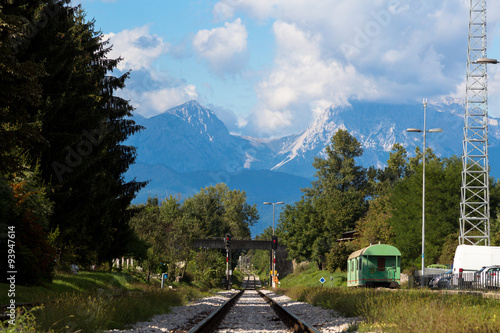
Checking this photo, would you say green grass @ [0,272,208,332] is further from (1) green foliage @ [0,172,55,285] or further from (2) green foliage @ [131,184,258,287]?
(2) green foliage @ [131,184,258,287]

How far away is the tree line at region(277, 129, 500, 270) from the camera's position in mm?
55656

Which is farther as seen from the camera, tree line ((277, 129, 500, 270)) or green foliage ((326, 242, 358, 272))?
green foliage ((326, 242, 358, 272))

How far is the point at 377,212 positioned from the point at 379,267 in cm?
3599

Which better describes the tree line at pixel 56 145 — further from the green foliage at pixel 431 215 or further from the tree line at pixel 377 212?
the tree line at pixel 377 212

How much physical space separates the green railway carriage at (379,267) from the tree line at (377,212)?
14187 mm

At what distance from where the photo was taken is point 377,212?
7412cm

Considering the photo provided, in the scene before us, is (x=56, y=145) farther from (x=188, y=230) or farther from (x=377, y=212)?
(x=377, y=212)

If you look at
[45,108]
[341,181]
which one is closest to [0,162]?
[45,108]

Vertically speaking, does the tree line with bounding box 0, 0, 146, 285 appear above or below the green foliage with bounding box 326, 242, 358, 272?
above

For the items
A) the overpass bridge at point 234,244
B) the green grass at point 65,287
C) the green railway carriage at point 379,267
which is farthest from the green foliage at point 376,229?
the green grass at point 65,287

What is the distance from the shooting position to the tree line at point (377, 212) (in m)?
55.7

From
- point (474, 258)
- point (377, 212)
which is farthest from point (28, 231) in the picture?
point (377, 212)

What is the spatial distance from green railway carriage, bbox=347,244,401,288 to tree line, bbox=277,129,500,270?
46.5 feet

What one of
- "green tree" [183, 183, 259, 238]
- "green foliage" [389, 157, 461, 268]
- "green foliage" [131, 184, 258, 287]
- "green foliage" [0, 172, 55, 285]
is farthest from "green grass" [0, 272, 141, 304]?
"green tree" [183, 183, 259, 238]
